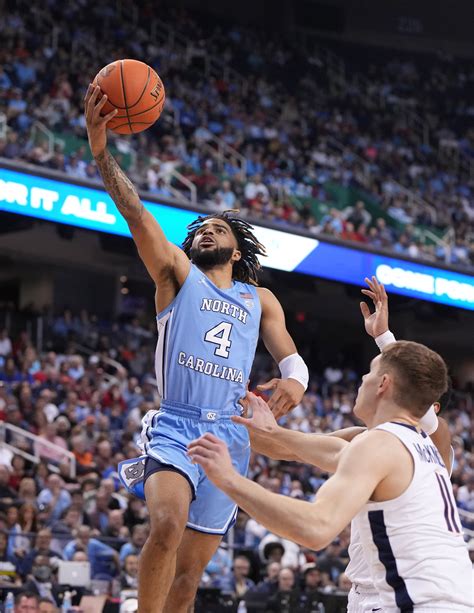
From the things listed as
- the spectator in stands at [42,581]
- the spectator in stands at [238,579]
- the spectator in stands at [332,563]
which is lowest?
the spectator in stands at [332,563]

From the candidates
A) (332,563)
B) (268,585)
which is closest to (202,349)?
(268,585)

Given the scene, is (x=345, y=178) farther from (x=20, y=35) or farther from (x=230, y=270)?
(x=230, y=270)

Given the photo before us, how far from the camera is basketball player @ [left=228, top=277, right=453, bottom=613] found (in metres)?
3.99

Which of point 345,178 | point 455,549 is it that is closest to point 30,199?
point 345,178

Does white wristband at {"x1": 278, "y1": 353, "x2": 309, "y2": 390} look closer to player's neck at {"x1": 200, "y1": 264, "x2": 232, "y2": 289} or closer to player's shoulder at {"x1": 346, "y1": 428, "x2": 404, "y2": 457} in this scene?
player's neck at {"x1": 200, "y1": 264, "x2": 232, "y2": 289}

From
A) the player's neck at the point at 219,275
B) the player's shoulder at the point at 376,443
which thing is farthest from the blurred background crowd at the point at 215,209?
the player's shoulder at the point at 376,443

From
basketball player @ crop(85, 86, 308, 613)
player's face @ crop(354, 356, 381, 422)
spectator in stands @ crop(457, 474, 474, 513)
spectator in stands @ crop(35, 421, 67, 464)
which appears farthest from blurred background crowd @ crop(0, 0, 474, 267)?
player's face @ crop(354, 356, 381, 422)

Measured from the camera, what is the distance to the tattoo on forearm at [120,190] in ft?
17.6

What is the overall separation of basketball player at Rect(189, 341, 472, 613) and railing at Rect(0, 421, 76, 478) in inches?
384

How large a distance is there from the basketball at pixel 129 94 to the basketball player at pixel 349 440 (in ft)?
5.04

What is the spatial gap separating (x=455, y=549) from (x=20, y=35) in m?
20.5

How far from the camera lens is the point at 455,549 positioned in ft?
12.1

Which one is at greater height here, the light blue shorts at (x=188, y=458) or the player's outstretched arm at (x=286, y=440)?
the player's outstretched arm at (x=286, y=440)

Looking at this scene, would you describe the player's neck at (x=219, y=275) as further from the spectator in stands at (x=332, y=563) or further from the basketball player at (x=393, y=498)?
the spectator in stands at (x=332, y=563)
